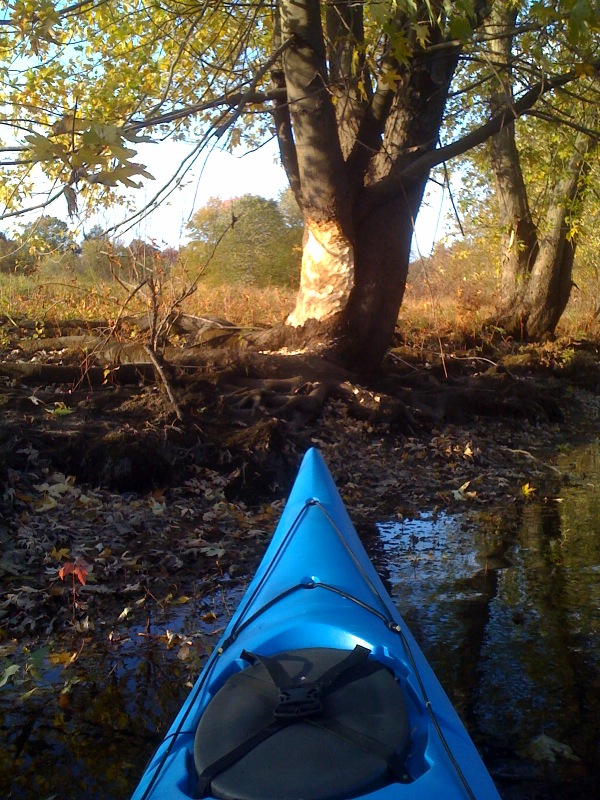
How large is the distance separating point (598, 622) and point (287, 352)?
6.12 metres

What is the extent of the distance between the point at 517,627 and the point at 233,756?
2723 millimetres

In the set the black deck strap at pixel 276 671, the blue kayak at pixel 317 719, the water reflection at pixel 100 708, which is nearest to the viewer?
the blue kayak at pixel 317 719

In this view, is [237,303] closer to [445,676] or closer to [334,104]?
[334,104]

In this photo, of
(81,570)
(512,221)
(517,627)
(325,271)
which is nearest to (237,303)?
(325,271)

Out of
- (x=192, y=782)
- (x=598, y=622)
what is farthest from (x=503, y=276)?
(x=192, y=782)

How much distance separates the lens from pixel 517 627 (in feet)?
15.2

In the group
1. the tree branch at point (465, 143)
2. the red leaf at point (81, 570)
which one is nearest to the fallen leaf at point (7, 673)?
the red leaf at point (81, 570)

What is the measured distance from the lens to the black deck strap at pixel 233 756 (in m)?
2.30

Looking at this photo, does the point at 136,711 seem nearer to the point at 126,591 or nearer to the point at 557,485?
the point at 126,591

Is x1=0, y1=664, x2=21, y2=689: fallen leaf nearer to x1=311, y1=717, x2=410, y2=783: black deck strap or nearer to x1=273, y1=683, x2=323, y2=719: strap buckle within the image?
x1=273, y1=683, x2=323, y2=719: strap buckle

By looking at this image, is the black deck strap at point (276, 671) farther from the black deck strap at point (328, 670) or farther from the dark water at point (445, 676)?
the dark water at point (445, 676)

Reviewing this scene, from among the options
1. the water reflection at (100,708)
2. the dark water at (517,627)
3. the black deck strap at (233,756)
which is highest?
the black deck strap at (233,756)

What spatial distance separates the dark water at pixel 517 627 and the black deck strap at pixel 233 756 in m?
1.25

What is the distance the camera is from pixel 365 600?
344cm
